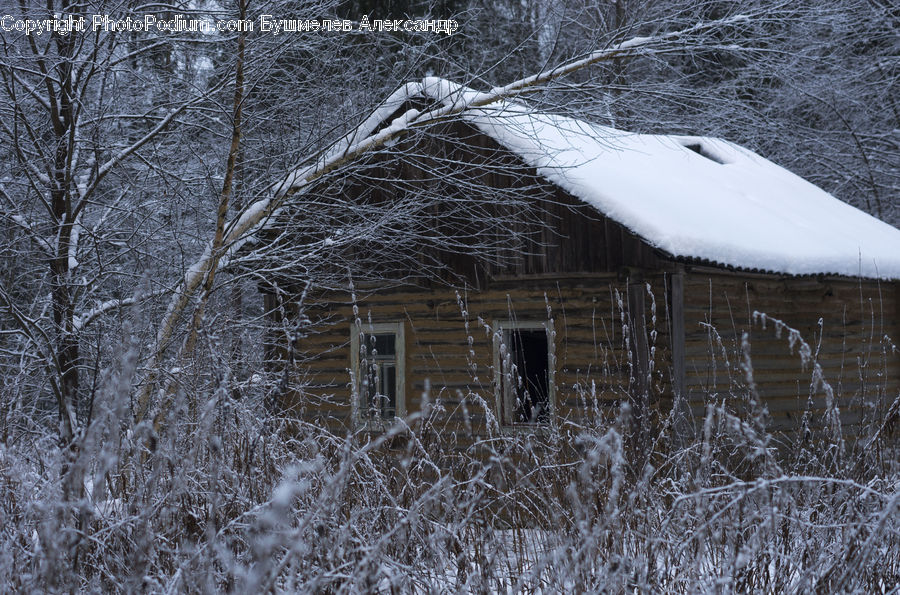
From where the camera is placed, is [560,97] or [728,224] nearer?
[560,97]

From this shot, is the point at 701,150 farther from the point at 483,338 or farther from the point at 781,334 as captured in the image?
the point at 483,338

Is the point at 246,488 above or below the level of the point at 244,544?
above

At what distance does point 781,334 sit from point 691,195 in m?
1.96

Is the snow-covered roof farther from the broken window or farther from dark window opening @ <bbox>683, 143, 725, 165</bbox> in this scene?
the broken window

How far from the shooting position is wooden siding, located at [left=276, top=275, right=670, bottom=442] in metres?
9.45

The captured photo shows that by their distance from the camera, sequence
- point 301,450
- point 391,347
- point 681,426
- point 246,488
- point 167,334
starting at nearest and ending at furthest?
point 246,488
point 301,450
point 167,334
point 681,426
point 391,347

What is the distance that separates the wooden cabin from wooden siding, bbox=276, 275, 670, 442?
0.02 meters

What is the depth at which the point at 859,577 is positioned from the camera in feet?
11.3

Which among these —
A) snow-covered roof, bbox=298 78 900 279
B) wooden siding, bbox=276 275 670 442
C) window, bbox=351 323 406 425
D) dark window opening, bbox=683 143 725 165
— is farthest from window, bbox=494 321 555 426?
dark window opening, bbox=683 143 725 165

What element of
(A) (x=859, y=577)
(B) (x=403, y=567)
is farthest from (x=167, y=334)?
(A) (x=859, y=577)

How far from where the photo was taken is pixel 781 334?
10.3 meters

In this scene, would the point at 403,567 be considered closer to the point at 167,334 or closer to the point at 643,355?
the point at 167,334

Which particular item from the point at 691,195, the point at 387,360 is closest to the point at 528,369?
the point at 387,360

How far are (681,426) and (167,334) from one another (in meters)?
4.71
